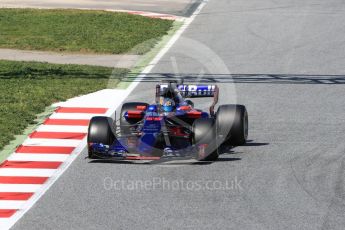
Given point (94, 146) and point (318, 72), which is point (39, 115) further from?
point (318, 72)

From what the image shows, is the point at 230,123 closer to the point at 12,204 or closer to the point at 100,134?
the point at 100,134

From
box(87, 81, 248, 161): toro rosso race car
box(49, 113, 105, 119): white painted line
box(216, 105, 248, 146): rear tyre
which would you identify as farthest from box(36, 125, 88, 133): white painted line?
box(216, 105, 248, 146): rear tyre

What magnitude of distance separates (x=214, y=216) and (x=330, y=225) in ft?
6.12

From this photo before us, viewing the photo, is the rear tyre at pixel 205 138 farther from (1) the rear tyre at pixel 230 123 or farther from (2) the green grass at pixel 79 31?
(2) the green grass at pixel 79 31

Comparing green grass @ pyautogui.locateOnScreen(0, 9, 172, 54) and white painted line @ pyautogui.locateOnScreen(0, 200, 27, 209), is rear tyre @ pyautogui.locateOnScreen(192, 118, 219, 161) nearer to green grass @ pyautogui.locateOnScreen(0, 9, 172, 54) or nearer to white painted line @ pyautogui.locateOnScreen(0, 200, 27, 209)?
white painted line @ pyautogui.locateOnScreen(0, 200, 27, 209)

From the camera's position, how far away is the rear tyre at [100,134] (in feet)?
62.9

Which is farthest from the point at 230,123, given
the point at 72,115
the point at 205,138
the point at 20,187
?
the point at 72,115

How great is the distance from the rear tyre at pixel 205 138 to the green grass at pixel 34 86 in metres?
4.53

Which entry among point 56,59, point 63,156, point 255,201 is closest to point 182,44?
point 56,59

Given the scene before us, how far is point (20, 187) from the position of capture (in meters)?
18.0

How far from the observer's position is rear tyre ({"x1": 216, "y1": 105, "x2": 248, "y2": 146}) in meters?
19.9

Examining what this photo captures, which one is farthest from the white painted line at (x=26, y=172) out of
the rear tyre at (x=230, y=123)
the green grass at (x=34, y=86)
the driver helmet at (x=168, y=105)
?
the rear tyre at (x=230, y=123)

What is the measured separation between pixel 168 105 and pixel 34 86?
8.24m

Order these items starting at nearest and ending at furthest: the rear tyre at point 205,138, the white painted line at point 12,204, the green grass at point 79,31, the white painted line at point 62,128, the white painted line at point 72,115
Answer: the white painted line at point 12,204
the rear tyre at point 205,138
the white painted line at point 62,128
the white painted line at point 72,115
the green grass at point 79,31
